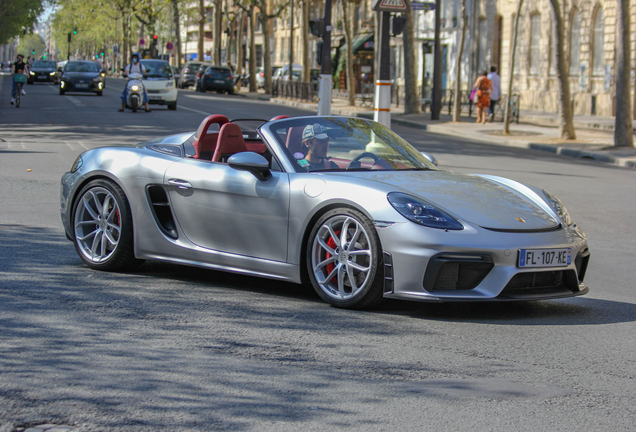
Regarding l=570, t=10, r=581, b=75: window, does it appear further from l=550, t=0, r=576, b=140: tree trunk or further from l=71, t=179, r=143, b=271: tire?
l=71, t=179, r=143, b=271: tire

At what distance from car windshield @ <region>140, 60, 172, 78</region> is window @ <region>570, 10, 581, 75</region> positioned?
16.6 meters

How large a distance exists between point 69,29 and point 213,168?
6424 inches

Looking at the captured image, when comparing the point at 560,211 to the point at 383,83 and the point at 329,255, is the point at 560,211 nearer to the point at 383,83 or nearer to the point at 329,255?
the point at 329,255

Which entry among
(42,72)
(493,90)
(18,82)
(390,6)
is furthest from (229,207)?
(42,72)

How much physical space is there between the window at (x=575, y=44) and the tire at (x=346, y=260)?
33569 mm

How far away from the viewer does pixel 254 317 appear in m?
5.29

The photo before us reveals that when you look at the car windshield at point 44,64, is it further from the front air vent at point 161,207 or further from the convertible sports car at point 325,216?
the front air vent at point 161,207

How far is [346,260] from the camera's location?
17.9 feet

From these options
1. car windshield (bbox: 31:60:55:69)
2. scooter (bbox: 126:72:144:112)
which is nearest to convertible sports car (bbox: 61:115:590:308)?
scooter (bbox: 126:72:144:112)

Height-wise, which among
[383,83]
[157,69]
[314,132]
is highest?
[157,69]

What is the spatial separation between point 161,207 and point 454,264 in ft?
7.40

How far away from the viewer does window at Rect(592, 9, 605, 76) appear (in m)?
35.2

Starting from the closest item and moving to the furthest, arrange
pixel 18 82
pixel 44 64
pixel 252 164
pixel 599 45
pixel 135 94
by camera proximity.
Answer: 1. pixel 252 164
2. pixel 135 94
3. pixel 18 82
4. pixel 599 45
5. pixel 44 64

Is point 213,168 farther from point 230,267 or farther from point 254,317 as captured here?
point 254,317
